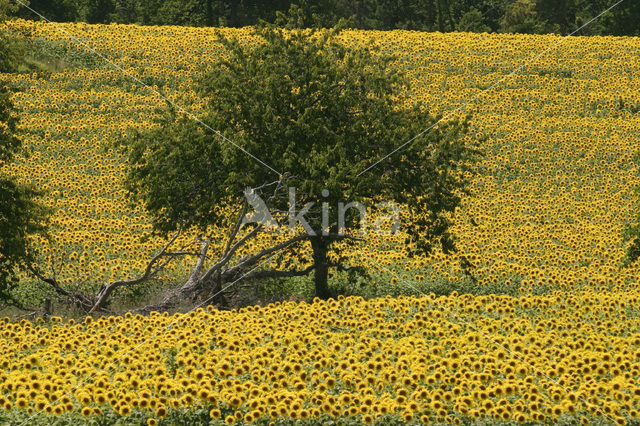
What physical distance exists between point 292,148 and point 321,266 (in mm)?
2396

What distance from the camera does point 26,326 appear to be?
12.3 m

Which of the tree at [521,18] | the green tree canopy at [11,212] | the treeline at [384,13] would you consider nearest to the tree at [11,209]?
the green tree canopy at [11,212]

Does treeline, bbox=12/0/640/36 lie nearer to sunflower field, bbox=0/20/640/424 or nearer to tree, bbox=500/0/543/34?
tree, bbox=500/0/543/34

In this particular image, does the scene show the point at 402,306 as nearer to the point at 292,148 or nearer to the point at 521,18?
the point at 292,148

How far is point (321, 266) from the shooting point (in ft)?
50.4

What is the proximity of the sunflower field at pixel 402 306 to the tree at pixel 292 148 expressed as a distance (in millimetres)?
1028

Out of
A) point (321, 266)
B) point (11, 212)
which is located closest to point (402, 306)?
point (321, 266)

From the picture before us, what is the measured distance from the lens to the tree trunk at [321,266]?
1537 cm

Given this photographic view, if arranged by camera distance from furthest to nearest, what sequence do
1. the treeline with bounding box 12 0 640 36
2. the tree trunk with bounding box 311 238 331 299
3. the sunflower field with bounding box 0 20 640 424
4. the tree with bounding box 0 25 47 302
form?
the treeline with bounding box 12 0 640 36 → the tree trunk with bounding box 311 238 331 299 → the tree with bounding box 0 25 47 302 → the sunflower field with bounding box 0 20 640 424

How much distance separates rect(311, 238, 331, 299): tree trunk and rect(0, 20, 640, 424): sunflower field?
4.92 ft

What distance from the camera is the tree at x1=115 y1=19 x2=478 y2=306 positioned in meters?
14.7
